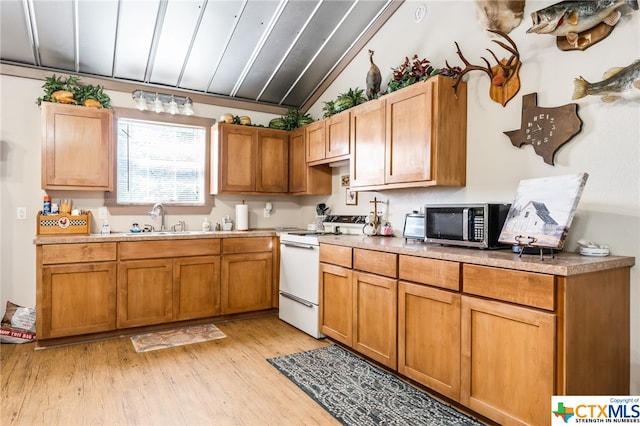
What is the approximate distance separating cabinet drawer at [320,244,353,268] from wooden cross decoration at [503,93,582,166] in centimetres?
150

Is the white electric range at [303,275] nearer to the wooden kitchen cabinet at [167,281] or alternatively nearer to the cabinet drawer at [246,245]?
the cabinet drawer at [246,245]

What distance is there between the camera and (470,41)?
2.95 metres

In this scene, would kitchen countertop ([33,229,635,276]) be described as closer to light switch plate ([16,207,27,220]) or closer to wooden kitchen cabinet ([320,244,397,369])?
wooden kitchen cabinet ([320,244,397,369])

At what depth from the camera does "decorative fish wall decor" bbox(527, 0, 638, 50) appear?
2.08 m

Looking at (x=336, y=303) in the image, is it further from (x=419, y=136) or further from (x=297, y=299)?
(x=419, y=136)

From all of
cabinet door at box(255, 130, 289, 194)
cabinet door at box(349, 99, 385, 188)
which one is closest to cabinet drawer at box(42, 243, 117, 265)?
cabinet door at box(255, 130, 289, 194)

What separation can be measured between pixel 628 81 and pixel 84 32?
13.5 ft

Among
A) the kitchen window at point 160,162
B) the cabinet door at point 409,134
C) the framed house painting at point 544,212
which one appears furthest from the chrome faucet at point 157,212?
the framed house painting at point 544,212

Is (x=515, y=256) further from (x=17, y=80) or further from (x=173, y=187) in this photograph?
(x=17, y=80)

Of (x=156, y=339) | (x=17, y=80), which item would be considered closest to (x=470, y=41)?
(x=156, y=339)

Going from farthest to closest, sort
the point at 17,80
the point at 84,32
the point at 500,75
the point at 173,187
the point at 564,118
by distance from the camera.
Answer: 1. the point at 173,187
2. the point at 17,80
3. the point at 84,32
4. the point at 500,75
5. the point at 564,118

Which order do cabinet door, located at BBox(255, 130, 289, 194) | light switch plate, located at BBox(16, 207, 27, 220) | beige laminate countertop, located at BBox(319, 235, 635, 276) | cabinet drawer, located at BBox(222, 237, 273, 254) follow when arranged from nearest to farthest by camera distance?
beige laminate countertop, located at BBox(319, 235, 635, 276) < light switch plate, located at BBox(16, 207, 27, 220) < cabinet drawer, located at BBox(222, 237, 273, 254) < cabinet door, located at BBox(255, 130, 289, 194)

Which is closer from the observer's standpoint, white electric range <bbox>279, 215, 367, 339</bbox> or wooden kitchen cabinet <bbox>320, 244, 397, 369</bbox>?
wooden kitchen cabinet <bbox>320, 244, 397, 369</bbox>

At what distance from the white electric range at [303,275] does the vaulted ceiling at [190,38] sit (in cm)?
189
